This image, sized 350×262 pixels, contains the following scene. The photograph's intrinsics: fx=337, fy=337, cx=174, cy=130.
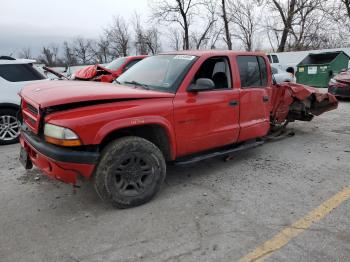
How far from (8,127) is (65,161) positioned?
4190mm

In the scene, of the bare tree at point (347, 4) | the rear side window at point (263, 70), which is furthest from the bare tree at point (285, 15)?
the rear side window at point (263, 70)

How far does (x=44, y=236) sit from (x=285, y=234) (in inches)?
91.7

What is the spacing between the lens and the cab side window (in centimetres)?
468

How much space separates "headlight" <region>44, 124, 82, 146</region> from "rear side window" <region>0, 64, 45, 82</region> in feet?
14.0

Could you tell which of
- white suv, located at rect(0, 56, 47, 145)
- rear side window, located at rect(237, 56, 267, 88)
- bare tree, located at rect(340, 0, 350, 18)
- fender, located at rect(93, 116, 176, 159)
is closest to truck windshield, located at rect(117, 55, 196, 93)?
fender, located at rect(93, 116, 176, 159)

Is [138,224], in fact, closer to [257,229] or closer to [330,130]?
[257,229]

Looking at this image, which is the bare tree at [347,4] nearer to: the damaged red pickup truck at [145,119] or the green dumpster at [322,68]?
the green dumpster at [322,68]

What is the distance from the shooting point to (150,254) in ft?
9.72

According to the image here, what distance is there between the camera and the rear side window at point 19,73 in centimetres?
690

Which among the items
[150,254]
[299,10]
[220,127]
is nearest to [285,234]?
[150,254]

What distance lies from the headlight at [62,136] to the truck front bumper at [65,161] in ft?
0.29

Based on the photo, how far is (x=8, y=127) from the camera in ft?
22.4

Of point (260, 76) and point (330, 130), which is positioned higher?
point (260, 76)

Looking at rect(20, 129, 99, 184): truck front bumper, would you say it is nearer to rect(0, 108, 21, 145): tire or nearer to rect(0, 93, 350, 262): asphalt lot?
rect(0, 93, 350, 262): asphalt lot
